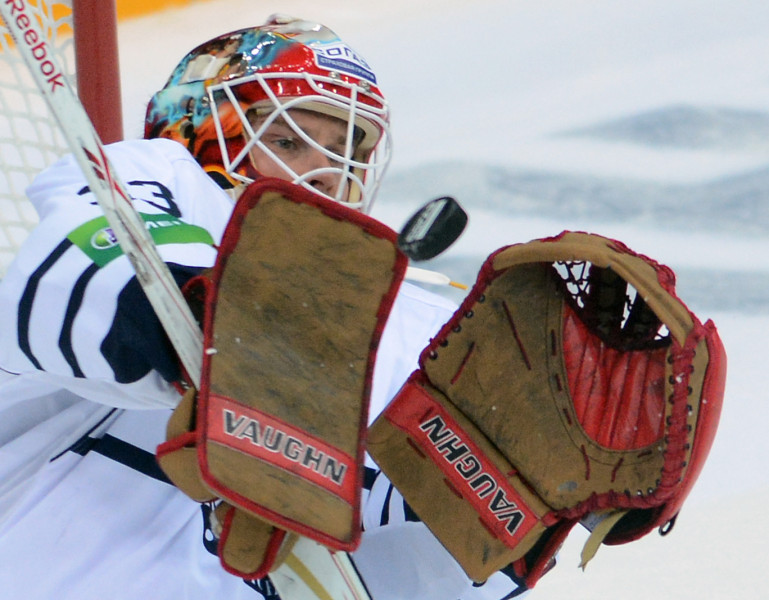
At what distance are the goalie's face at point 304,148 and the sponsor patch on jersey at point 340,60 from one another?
2.7 inches

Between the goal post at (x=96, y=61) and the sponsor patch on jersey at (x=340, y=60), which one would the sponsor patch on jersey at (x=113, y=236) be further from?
the goal post at (x=96, y=61)

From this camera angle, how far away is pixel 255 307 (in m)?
0.80

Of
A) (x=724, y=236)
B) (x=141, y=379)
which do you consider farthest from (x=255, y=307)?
(x=724, y=236)

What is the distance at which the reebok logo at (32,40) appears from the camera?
761 mm

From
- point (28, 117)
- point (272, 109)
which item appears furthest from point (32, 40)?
point (28, 117)

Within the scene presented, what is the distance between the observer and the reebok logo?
0.76 meters

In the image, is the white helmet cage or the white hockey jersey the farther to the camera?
the white helmet cage

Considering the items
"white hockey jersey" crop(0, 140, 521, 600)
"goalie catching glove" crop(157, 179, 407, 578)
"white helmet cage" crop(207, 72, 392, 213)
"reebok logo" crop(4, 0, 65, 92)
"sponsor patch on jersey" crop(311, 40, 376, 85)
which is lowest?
"white hockey jersey" crop(0, 140, 521, 600)

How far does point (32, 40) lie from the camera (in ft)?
2.56

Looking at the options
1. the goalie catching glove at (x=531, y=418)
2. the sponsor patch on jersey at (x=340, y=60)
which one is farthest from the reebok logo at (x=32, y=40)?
the sponsor patch on jersey at (x=340, y=60)

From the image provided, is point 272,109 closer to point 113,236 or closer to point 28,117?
point 28,117

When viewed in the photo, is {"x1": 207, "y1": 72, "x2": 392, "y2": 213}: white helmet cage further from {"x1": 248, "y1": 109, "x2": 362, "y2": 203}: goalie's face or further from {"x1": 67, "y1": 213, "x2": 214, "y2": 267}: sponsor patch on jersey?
{"x1": 67, "y1": 213, "x2": 214, "y2": 267}: sponsor patch on jersey

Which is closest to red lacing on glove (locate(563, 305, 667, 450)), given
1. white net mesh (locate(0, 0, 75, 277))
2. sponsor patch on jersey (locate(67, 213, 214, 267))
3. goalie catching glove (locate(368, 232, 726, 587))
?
goalie catching glove (locate(368, 232, 726, 587))

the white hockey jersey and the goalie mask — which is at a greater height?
the goalie mask
